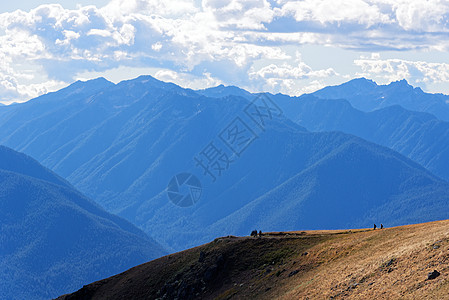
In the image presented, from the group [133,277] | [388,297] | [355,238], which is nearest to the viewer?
[388,297]

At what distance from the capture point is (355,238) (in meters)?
95.6

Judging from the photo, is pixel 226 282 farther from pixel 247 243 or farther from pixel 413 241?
pixel 413 241

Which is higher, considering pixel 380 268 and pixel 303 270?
pixel 380 268

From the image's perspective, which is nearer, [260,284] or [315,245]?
[260,284]

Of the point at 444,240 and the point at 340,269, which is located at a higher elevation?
the point at 444,240

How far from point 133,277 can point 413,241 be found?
228 feet

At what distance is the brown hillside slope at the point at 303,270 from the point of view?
65.9 meters

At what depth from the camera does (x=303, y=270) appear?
87625 mm

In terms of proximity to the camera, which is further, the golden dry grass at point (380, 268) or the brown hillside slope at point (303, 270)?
the brown hillside slope at point (303, 270)

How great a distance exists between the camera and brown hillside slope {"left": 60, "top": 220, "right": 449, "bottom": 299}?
216 feet

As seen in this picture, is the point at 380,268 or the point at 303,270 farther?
the point at 303,270

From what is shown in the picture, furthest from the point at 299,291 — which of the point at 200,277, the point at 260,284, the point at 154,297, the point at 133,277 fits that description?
the point at 133,277

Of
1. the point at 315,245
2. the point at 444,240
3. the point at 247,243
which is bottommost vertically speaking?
the point at 247,243

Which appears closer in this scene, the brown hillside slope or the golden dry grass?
the golden dry grass
